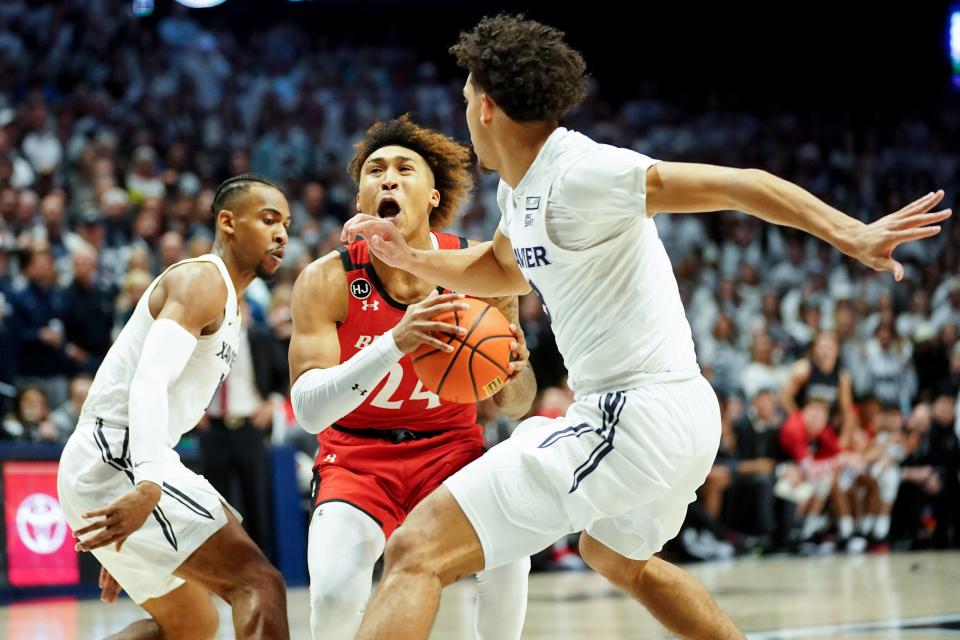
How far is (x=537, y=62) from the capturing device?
3.72 metres

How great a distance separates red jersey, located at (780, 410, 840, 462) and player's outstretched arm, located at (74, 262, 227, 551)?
8803 millimetres

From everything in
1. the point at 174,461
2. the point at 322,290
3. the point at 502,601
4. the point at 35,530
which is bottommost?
the point at 35,530

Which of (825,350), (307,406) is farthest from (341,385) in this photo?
(825,350)

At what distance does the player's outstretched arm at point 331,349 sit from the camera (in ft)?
13.0

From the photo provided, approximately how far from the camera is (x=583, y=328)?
3.70 m

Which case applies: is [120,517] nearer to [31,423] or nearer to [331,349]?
[331,349]

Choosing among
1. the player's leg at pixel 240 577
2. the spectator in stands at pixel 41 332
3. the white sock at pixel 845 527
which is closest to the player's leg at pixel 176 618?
the player's leg at pixel 240 577

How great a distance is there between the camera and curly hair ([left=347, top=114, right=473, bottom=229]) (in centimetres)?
487

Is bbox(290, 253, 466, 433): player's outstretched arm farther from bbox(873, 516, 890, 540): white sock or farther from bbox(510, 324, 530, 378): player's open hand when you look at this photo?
bbox(873, 516, 890, 540): white sock

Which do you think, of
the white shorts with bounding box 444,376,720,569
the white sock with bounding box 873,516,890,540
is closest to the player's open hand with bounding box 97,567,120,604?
the white shorts with bounding box 444,376,720,569

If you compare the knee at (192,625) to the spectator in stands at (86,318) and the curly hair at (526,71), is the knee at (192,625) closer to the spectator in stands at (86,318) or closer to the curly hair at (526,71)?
the curly hair at (526,71)

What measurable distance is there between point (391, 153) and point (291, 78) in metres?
11.3

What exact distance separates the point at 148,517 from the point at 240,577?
0.37 metres

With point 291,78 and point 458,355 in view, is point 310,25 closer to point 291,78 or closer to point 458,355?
point 291,78
